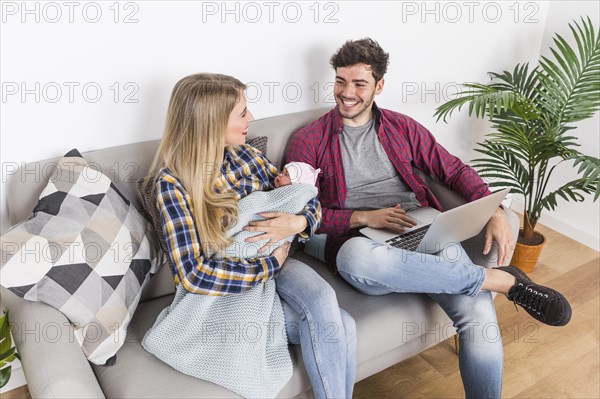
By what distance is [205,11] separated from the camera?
2.01 m

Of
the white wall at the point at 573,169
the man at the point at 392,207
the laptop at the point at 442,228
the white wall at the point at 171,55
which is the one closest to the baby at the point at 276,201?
the man at the point at 392,207

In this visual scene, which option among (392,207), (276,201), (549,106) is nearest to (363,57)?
(392,207)

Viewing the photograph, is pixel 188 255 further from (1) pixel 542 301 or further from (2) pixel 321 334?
(1) pixel 542 301

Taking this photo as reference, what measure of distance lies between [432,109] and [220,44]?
120cm

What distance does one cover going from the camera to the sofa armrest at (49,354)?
1.34 m

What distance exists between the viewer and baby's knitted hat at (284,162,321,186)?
196cm

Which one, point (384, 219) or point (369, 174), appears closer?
point (384, 219)

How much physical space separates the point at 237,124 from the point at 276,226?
0.33m

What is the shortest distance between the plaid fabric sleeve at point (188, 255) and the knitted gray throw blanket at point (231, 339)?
1.5 inches

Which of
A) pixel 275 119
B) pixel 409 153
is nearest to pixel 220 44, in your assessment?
pixel 275 119

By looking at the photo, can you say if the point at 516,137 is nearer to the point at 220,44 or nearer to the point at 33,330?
the point at 220,44

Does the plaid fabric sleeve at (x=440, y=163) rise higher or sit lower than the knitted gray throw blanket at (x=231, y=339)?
higher

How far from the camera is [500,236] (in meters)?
1.99

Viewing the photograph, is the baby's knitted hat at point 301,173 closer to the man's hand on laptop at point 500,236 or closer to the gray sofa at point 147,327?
the gray sofa at point 147,327
